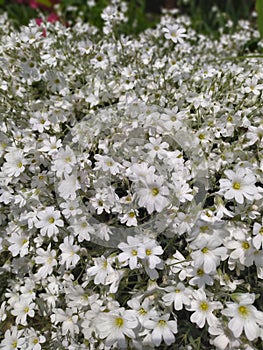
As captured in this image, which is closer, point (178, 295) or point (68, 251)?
point (178, 295)

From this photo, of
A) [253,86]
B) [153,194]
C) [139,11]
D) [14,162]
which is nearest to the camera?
[153,194]

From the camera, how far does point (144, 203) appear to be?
5.82ft

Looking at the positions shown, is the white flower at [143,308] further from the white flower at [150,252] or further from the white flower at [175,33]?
the white flower at [175,33]

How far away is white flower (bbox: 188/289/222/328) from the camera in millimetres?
1771

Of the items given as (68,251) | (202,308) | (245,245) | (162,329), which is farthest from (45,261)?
(245,245)

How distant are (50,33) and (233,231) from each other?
185cm

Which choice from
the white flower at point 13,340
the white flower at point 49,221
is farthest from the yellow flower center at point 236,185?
the white flower at point 13,340

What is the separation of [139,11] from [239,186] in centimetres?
329

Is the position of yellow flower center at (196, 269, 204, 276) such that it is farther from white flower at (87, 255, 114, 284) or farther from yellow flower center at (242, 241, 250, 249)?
white flower at (87, 255, 114, 284)

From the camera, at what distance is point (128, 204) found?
197 centimetres

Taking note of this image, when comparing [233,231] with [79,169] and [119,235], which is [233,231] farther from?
[79,169]

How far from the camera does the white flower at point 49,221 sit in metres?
1.95

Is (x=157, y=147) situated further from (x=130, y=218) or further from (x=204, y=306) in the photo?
(x=204, y=306)

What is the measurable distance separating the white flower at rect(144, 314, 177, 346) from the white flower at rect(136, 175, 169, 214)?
41 cm
